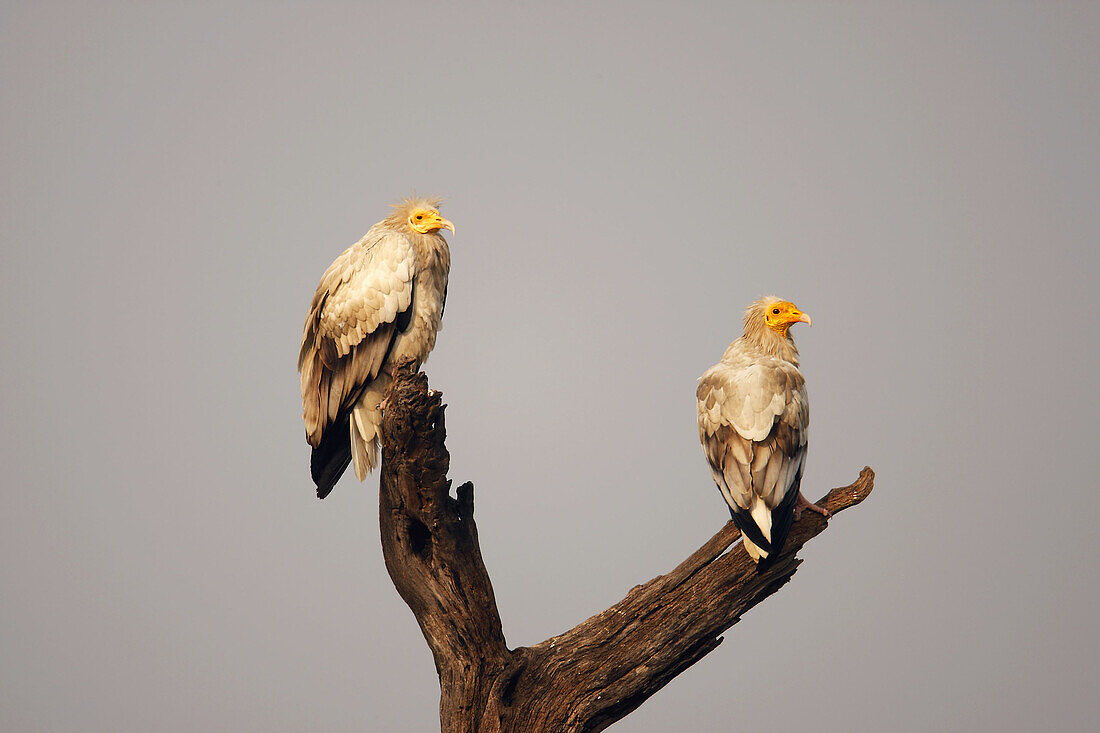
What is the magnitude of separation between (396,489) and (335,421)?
0.53m

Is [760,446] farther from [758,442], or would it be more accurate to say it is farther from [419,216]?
[419,216]

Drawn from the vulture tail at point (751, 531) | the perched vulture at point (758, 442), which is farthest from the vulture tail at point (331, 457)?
the vulture tail at point (751, 531)

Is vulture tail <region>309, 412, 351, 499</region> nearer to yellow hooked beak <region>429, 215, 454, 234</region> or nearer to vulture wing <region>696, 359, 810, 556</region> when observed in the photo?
yellow hooked beak <region>429, 215, 454, 234</region>

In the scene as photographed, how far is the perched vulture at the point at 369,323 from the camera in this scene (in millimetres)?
4730

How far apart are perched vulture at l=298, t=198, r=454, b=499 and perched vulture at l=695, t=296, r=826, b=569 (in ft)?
5.00

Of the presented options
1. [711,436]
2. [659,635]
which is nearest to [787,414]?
[711,436]

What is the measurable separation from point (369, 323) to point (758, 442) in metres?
2.02

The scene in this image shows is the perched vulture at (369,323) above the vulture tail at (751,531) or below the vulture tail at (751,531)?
above

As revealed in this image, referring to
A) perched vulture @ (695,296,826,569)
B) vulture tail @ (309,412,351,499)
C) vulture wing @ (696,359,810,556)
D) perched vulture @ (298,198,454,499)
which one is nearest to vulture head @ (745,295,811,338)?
perched vulture @ (695,296,826,569)

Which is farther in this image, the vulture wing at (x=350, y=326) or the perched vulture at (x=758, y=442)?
the vulture wing at (x=350, y=326)

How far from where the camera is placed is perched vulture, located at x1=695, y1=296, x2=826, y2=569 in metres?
4.49

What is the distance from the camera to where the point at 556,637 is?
4.94 metres

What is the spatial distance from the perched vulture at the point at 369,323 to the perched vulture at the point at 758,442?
152 centimetres

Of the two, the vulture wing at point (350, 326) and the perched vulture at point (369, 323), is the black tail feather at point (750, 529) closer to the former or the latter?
the perched vulture at point (369, 323)
